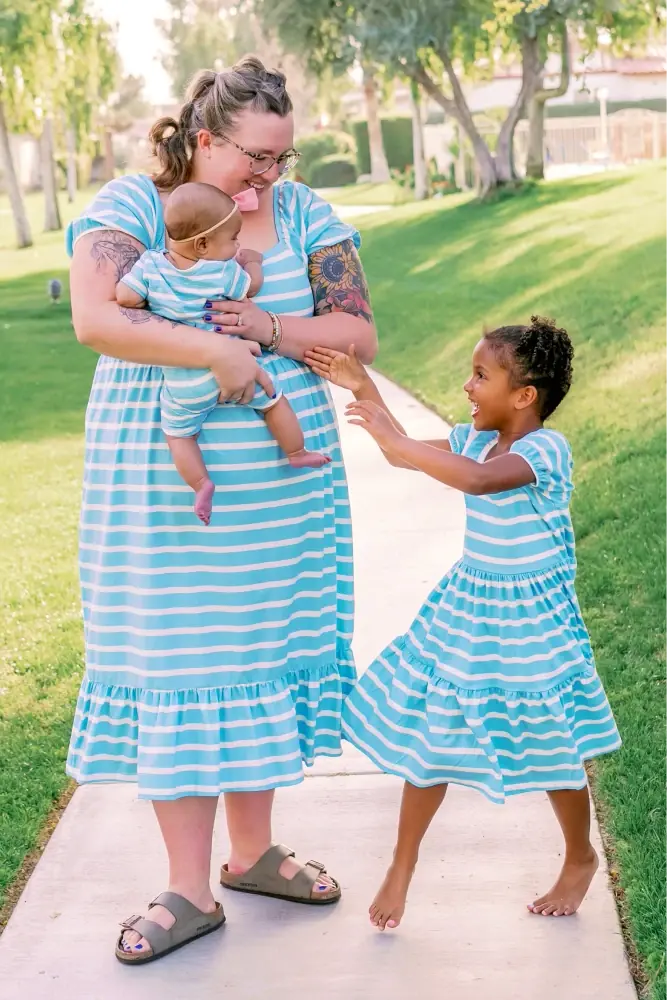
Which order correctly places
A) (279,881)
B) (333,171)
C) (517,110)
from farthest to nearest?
(333,171)
(517,110)
(279,881)

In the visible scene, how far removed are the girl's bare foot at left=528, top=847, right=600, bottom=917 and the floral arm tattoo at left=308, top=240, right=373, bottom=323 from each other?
137cm

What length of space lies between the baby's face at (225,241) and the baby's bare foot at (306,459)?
1.48ft

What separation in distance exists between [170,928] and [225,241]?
1553mm

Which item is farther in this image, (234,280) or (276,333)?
(276,333)

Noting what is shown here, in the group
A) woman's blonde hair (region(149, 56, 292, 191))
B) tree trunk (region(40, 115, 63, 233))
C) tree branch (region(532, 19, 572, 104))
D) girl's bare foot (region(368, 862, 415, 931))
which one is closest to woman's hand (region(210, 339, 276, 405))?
woman's blonde hair (region(149, 56, 292, 191))

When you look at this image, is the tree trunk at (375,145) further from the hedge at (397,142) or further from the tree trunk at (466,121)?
the tree trunk at (466,121)

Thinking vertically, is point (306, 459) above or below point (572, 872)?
above

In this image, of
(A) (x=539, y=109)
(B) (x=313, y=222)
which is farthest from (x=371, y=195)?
(B) (x=313, y=222)

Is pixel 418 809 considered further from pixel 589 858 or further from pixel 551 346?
pixel 551 346

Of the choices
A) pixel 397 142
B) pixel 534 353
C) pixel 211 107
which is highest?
pixel 211 107

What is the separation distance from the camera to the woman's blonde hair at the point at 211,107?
9.35 ft

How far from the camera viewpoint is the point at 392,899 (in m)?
3.08

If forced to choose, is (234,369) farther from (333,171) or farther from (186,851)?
(333,171)

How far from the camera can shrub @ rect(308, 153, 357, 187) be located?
53.4 m
